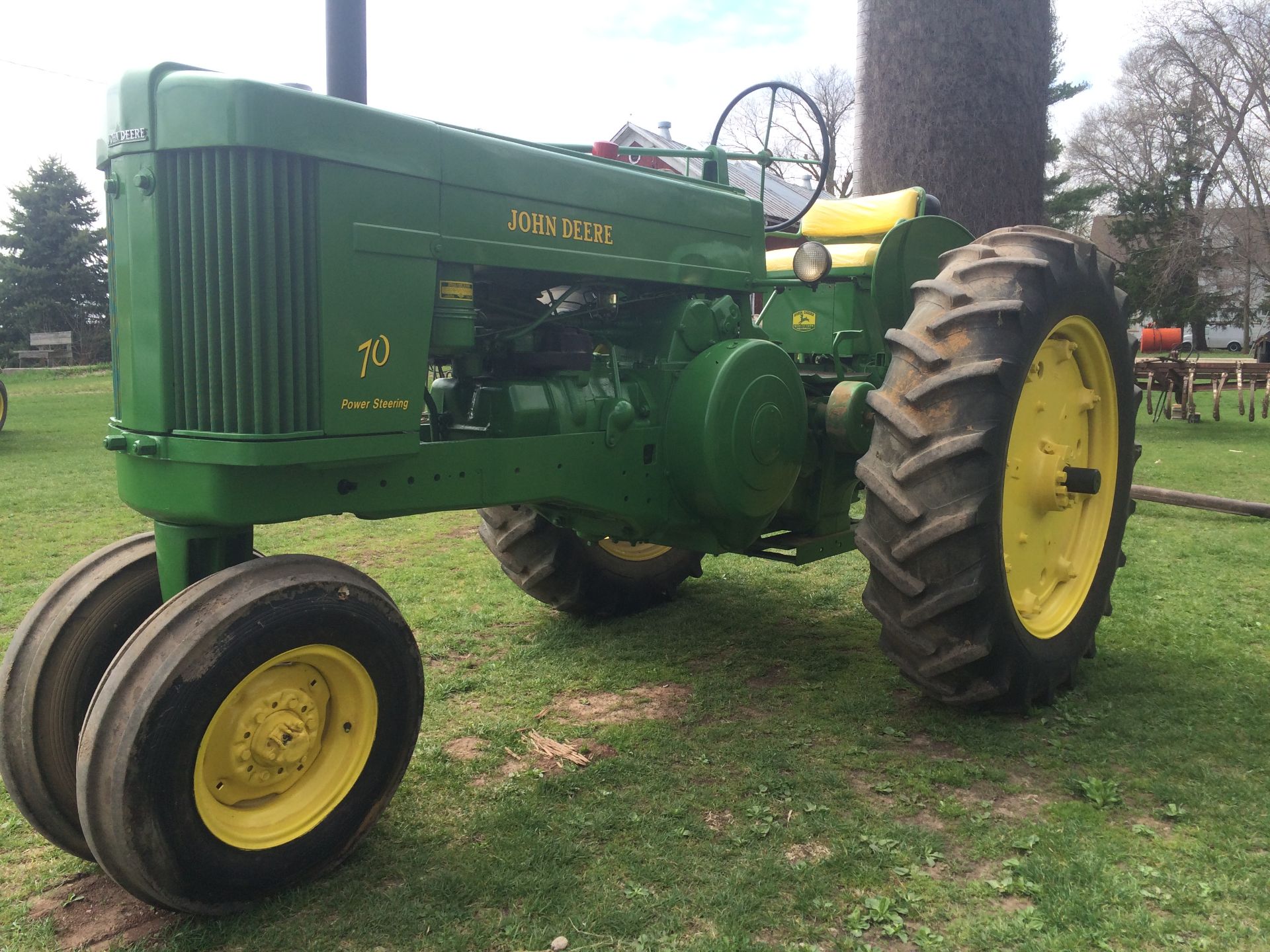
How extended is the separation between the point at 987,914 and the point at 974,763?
850 mm

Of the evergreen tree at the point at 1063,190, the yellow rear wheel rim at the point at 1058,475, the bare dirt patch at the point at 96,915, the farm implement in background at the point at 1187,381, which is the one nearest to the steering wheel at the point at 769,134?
the yellow rear wheel rim at the point at 1058,475

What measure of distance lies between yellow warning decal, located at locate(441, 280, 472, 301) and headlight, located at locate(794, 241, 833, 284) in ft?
5.00

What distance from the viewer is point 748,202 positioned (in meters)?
3.84

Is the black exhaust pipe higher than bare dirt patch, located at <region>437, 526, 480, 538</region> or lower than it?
higher

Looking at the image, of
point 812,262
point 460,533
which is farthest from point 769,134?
point 460,533

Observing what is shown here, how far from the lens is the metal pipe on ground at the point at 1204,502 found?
6559 millimetres

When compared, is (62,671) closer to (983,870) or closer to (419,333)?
(419,333)

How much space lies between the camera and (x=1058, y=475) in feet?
11.8

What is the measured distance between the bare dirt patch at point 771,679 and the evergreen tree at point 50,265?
31.8 meters

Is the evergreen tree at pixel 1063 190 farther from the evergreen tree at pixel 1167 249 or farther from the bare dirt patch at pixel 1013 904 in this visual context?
the bare dirt patch at pixel 1013 904

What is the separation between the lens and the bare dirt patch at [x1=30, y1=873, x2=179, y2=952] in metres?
2.24

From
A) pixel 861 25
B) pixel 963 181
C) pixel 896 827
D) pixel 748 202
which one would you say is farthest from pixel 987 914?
pixel 861 25

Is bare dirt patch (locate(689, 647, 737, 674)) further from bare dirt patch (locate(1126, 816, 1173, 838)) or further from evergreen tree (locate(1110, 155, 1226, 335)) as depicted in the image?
evergreen tree (locate(1110, 155, 1226, 335))

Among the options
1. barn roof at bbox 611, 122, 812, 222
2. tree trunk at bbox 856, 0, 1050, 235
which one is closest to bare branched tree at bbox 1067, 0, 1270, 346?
barn roof at bbox 611, 122, 812, 222
